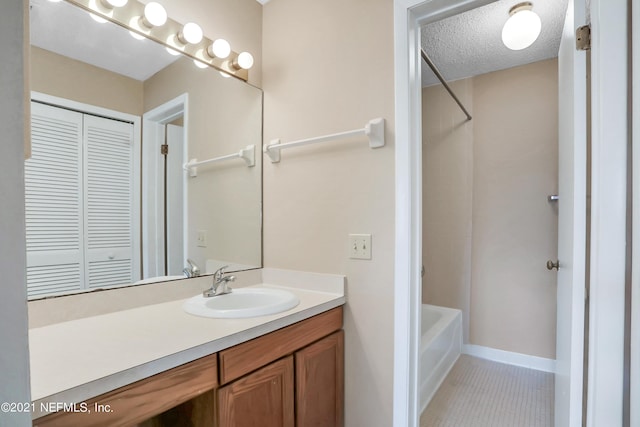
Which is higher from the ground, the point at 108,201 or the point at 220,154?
the point at 220,154

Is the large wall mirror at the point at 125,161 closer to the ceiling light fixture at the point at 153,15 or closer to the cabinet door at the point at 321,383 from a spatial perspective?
the ceiling light fixture at the point at 153,15

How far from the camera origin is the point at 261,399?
1.09 meters

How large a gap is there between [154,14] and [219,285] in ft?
3.93

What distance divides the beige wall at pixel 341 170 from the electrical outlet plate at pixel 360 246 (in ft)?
0.08

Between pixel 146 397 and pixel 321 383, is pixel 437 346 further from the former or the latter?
pixel 146 397

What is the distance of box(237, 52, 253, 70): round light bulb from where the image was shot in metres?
1.61

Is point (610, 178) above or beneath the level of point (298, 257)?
above

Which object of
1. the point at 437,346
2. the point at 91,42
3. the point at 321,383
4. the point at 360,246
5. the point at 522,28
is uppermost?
the point at 522,28

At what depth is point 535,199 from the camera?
237cm

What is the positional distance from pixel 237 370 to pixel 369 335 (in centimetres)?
64

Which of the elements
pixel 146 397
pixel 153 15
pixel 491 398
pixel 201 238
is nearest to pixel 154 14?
pixel 153 15

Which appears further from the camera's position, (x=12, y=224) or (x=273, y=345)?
(x=273, y=345)

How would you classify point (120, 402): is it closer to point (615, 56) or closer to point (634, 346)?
point (634, 346)

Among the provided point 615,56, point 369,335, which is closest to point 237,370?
point 369,335
